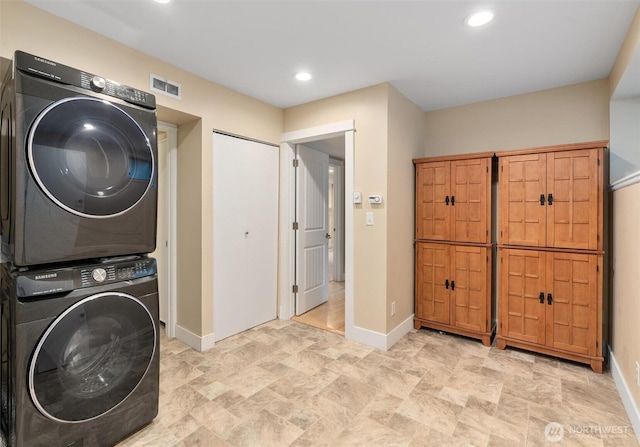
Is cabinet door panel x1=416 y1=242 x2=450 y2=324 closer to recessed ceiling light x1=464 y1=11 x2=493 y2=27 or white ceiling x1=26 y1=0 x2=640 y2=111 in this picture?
white ceiling x1=26 y1=0 x2=640 y2=111

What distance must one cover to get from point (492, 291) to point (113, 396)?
3.24 meters

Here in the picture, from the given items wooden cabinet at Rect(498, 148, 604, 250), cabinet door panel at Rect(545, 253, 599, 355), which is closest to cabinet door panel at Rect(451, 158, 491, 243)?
wooden cabinet at Rect(498, 148, 604, 250)

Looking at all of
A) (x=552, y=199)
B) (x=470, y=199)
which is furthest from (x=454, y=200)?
(x=552, y=199)

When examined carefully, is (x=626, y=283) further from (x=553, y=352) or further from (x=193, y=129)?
(x=193, y=129)

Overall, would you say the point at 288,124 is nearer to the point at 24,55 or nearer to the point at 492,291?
the point at 24,55

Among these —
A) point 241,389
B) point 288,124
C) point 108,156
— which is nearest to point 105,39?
point 108,156

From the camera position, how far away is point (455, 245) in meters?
3.17

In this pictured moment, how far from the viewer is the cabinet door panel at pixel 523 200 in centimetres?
274

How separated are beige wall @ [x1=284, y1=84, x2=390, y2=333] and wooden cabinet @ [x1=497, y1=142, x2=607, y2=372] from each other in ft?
3.55

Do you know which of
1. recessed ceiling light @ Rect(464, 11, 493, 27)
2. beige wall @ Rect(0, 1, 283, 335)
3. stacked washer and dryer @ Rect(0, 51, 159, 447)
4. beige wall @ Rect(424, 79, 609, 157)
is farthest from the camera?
beige wall @ Rect(424, 79, 609, 157)

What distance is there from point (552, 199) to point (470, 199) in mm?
636

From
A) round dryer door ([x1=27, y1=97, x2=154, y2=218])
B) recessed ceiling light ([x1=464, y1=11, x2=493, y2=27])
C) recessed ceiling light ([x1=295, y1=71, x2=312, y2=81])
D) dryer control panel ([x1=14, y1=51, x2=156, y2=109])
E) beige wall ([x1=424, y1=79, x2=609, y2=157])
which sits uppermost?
recessed ceiling light ([x1=295, y1=71, x2=312, y2=81])

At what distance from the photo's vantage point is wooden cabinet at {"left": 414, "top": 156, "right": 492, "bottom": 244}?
301 centimetres

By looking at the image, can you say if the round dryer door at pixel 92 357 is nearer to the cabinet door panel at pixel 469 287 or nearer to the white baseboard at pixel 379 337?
the white baseboard at pixel 379 337
